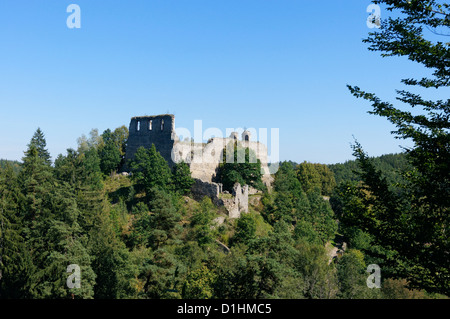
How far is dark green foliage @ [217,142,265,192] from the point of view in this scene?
140 ft

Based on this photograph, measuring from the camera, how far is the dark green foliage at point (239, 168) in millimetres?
42625

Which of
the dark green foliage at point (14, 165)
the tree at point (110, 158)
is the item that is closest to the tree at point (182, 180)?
the tree at point (110, 158)

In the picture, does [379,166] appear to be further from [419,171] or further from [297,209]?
[419,171]

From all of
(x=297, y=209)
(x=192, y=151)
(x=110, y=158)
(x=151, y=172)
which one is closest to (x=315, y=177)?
(x=297, y=209)

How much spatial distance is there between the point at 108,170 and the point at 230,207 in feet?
58.5

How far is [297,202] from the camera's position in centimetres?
4841

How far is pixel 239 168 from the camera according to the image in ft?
146

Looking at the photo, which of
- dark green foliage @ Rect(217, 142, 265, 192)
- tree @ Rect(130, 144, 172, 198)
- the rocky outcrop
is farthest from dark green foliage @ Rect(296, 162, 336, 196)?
tree @ Rect(130, 144, 172, 198)

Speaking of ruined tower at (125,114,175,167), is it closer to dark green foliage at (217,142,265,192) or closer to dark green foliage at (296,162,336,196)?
dark green foliage at (217,142,265,192)

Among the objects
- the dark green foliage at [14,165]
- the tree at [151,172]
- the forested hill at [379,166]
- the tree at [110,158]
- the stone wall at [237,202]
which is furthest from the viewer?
the forested hill at [379,166]

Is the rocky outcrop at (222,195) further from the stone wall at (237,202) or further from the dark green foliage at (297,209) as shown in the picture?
the dark green foliage at (297,209)
